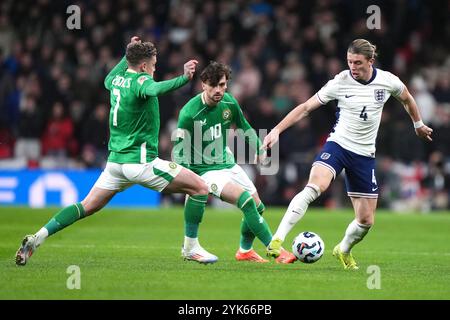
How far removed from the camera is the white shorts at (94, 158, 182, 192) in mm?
9680

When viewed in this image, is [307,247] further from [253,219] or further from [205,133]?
[205,133]

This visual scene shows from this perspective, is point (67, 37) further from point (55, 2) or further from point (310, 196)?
point (310, 196)

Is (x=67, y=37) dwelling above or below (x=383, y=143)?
above

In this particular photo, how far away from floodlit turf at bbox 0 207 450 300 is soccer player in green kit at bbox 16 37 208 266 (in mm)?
546

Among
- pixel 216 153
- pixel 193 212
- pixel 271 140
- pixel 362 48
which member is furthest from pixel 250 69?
pixel 271 140

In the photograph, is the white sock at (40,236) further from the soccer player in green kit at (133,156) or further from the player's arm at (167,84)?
the player's arm at (167,84)

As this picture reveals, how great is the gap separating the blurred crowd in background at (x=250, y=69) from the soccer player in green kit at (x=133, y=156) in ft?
34.8

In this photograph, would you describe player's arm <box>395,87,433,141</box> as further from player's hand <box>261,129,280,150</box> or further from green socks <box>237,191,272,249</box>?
green socks <box>237,191,272,249</box>

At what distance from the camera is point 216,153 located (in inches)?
424

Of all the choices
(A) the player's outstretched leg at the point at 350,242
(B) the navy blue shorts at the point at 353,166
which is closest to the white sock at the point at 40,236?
(B) the navy blue shorts at the point at 353,166
